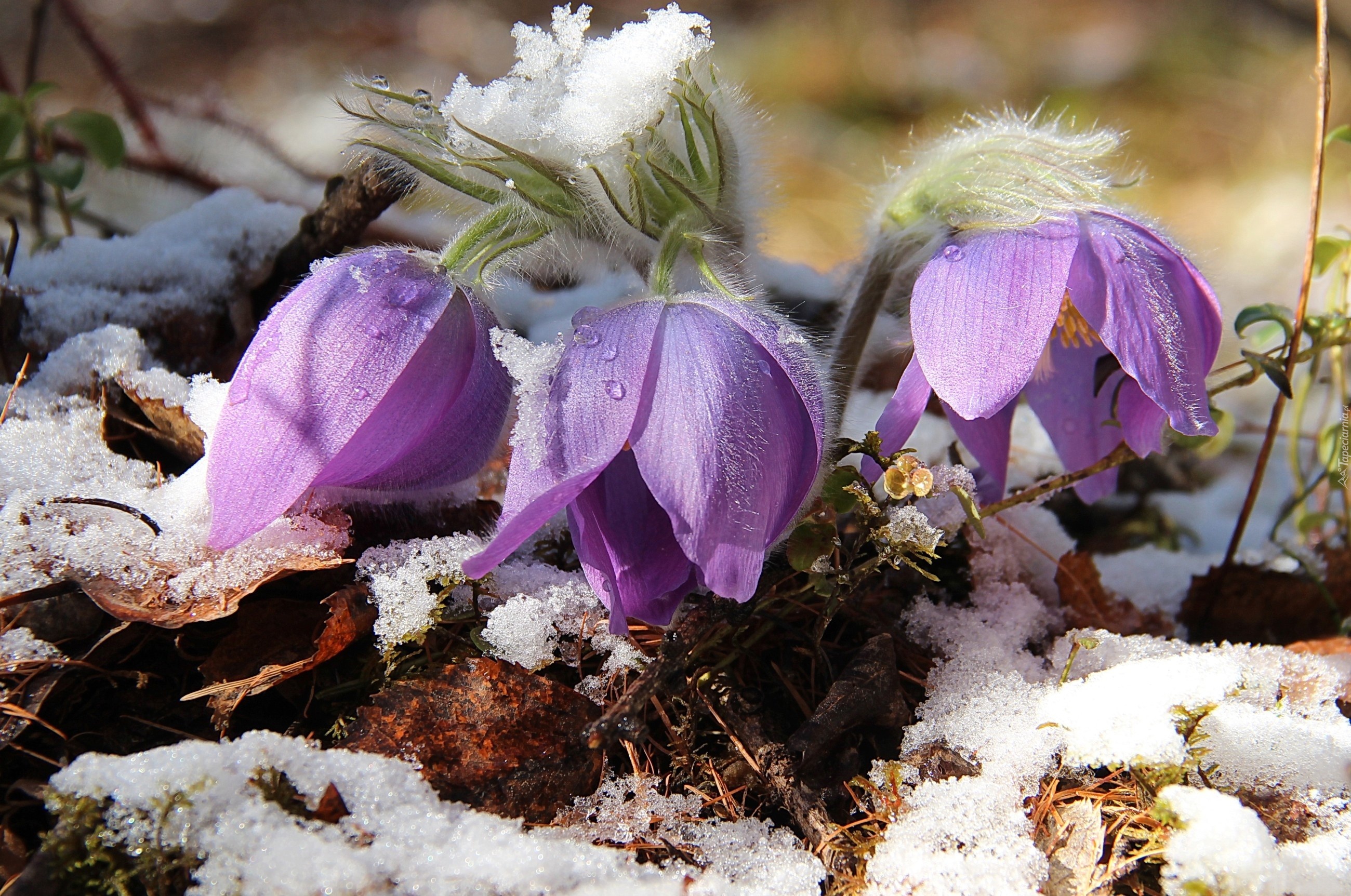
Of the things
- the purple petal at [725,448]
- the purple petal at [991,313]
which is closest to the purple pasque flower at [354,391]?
the purple petal at [725,448]

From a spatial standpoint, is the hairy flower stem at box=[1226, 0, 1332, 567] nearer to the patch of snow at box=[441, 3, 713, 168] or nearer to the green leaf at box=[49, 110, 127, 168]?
the patch of snow at box=[441, 3, 713, 168]

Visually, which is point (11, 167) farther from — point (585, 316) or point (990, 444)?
point (990, 444)

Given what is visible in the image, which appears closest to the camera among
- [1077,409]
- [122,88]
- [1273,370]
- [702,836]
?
[702,836]

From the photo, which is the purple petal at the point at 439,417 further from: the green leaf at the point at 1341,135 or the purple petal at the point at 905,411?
the green leaf at the point at 1341,135

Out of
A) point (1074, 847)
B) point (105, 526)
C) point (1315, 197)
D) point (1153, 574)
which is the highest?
point (1315, 197)

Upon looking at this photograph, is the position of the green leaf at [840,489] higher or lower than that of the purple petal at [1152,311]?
lower

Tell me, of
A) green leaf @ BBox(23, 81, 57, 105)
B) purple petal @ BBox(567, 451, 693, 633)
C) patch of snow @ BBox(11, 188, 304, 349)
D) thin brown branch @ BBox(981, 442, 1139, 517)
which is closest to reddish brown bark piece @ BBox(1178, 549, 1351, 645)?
thin brown branch @ BBox(981, 442, 1139, 517)

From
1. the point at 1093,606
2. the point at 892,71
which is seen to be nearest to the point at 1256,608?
the point at 1093,606
